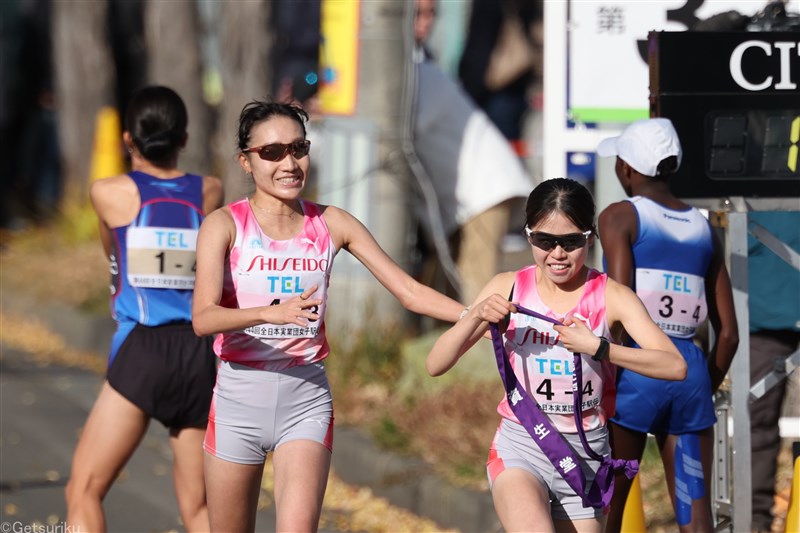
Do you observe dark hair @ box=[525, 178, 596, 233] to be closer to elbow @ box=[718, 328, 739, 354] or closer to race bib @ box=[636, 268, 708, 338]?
race bib @ box=[636, 268, 708, 338]

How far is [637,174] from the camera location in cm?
607

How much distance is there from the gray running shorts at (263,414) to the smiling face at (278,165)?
654mm

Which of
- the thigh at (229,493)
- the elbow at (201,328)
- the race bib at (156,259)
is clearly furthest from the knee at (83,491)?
the elbow at (201,328)

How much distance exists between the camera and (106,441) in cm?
606

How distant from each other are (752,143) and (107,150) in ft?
43.4

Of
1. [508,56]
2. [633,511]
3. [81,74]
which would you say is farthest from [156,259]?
[81,74]

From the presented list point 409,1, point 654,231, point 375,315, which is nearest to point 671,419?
point 654,231

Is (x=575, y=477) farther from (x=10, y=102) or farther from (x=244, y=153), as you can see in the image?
(x=10, y=102)

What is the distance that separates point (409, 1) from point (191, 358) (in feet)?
17.4

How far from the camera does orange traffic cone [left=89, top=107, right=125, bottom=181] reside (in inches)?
725

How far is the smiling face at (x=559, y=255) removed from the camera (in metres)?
4.92

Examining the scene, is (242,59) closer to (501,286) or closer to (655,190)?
(655,190)

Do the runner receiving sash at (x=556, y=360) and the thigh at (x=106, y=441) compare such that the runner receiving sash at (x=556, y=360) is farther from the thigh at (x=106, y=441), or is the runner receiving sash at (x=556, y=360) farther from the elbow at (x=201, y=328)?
the thigh at (x=106, y=441)

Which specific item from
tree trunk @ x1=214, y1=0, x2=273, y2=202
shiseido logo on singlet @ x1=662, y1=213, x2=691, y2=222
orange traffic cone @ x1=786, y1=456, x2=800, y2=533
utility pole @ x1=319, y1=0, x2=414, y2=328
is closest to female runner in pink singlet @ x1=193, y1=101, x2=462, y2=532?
shiseido logo on singlet @ x1=662, y1=213, x2=691, y2=222
